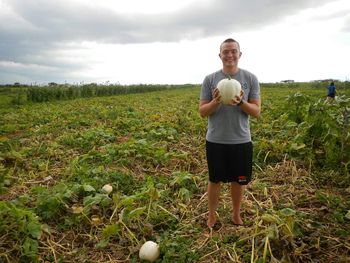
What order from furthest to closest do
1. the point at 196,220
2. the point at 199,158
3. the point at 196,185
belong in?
the point at 199,158, the point at 196,185, the point at 196,220

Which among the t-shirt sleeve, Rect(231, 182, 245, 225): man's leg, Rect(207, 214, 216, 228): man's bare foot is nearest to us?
the t-shirt sleeve

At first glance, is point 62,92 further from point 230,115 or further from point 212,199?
point 230,115

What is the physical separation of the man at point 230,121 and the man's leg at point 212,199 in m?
0.13

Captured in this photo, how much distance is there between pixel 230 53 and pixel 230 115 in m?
0.58

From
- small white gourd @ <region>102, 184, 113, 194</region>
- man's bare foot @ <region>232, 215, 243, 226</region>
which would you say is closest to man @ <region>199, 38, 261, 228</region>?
man's bare foot @ <region>232, 215, 243, 226</region>

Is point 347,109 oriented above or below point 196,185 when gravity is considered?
above

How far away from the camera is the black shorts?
3443 millimetres

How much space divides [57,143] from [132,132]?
1.98 metres

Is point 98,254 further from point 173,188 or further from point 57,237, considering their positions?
point 173,188

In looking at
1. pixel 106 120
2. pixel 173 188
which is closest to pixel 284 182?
pixel 173 188

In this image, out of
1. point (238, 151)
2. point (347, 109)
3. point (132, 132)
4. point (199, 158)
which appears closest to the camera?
point (238, 151)

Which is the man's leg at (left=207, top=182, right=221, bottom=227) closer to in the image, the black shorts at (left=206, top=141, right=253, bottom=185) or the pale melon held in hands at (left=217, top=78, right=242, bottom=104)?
Result: the black shorts at (left=206, top=141, right=253, bottom=185)

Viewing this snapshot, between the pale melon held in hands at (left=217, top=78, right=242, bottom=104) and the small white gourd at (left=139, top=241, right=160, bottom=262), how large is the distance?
1.49 meters

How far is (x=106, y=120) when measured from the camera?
11250mm
